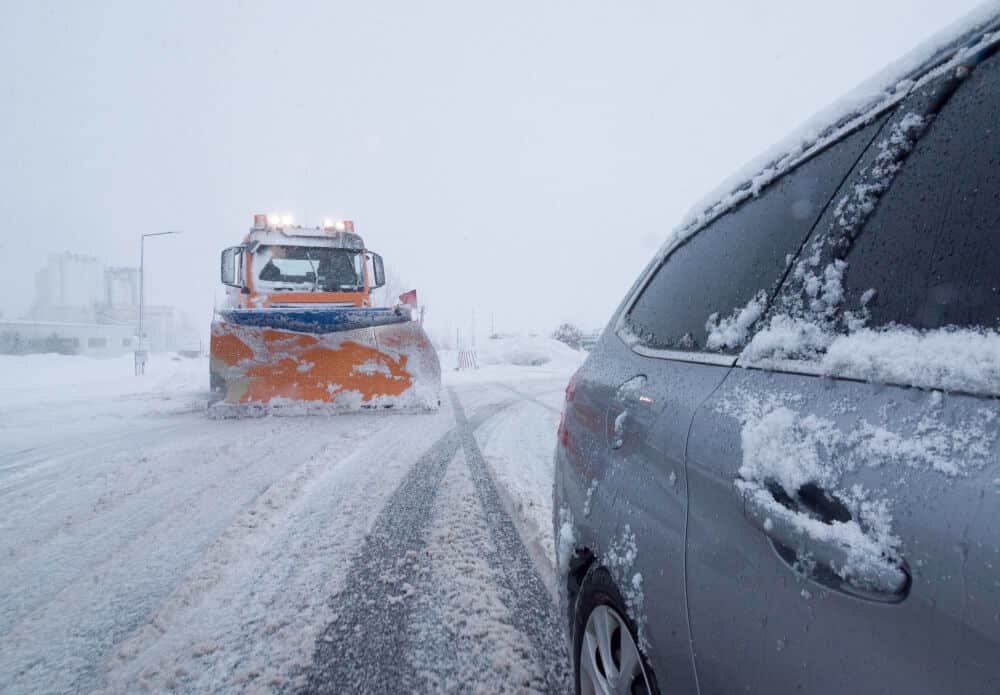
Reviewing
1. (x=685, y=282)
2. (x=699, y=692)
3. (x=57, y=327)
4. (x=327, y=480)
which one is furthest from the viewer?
(x=57, y=327)

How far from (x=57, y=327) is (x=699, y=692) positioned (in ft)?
257

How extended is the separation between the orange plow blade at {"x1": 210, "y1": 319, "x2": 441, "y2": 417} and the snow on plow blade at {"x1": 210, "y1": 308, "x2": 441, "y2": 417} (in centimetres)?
1

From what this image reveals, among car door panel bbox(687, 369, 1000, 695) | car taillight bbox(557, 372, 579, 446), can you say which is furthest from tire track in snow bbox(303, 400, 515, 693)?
car door panel bbox(687, 369, 1000, 695)

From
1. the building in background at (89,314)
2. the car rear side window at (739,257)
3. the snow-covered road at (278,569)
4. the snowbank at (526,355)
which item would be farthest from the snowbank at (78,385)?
the building in background at (89,314)

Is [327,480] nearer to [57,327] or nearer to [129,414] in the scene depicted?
[129,414]

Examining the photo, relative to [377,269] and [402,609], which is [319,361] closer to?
[377,269]

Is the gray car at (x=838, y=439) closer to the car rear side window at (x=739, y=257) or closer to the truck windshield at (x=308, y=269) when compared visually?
the car rear side window at (x=739, y=257)

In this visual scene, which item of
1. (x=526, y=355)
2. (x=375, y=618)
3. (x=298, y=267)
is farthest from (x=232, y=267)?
(x=526, y=355)

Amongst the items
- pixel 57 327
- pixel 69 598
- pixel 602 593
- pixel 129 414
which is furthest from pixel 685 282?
pixel 57 327

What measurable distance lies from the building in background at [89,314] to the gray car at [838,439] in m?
68.1

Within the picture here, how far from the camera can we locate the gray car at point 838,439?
1.98 ft

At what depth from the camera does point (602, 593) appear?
1.37 meters

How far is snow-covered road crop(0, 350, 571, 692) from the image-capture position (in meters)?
1.89

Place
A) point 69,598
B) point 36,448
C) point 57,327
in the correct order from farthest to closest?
point 57,327 < point 36,448 < point 69,598
